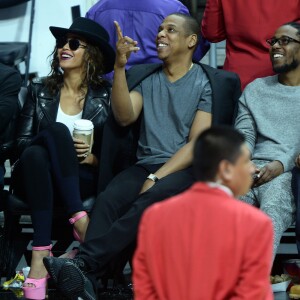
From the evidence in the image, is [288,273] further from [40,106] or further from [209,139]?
[209,139]

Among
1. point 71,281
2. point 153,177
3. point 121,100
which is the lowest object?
point 71,281

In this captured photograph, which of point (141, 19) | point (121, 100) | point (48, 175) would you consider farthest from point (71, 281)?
point (141, 19)

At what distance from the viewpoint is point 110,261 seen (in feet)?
16.7

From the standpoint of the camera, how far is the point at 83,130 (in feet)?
17.0

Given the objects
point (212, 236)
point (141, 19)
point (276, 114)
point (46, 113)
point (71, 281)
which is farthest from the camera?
point (141, 19)

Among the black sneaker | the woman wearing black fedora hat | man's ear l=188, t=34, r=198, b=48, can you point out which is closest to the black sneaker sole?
the black sneaker

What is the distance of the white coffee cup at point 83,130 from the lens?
5180mm

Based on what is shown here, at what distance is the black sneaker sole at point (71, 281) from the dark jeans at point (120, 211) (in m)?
0.12

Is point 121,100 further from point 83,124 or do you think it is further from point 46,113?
point 46,113

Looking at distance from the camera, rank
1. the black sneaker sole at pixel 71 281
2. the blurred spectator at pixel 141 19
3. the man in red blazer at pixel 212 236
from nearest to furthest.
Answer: the man in red blazer at pixel 212 236, the black sneaker sole at pixel 71 281, the blurred spectator at pixel 141 19

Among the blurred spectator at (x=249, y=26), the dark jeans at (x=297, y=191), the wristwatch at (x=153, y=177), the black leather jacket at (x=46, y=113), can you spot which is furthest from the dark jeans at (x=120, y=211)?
the blurred spectator at (x=249, y=26)

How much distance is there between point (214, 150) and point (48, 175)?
205 cm

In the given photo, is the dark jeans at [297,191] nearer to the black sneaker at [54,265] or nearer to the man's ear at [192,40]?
the man's ear at [192,40]

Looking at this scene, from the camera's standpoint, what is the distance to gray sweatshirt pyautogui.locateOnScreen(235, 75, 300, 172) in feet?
17.5
